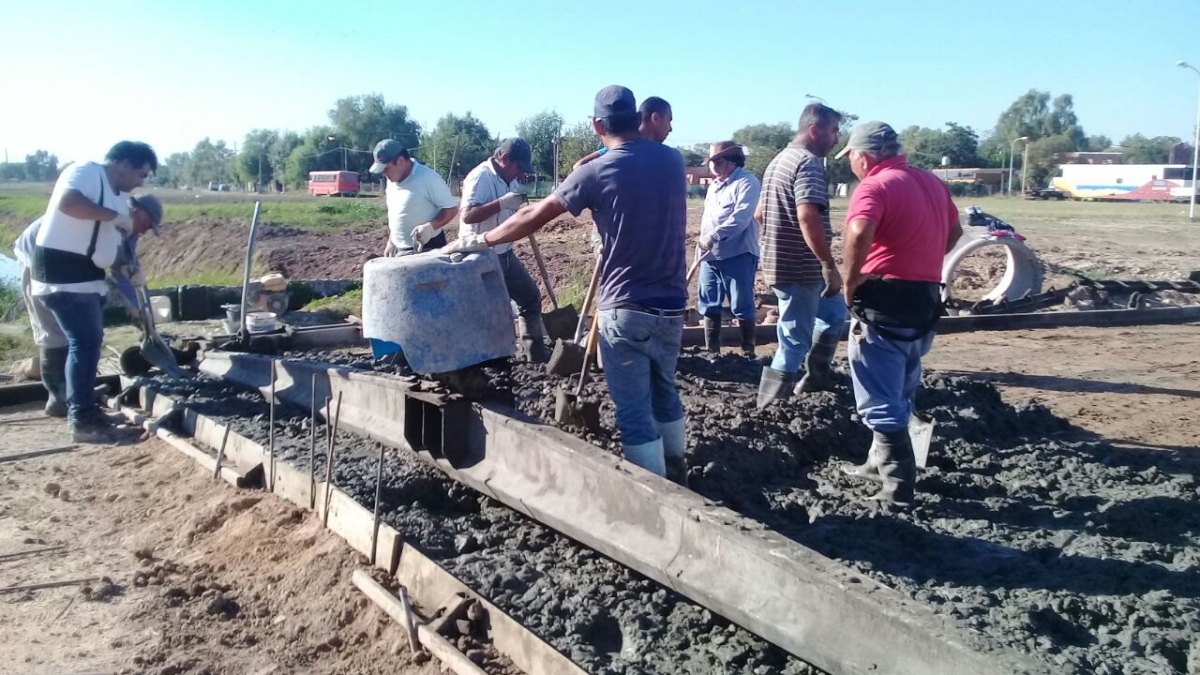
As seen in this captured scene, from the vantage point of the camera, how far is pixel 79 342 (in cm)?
659

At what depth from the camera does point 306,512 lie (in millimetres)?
4602

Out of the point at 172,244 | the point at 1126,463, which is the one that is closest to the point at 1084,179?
the point at 172,244

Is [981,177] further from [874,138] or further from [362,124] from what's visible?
[874,138]

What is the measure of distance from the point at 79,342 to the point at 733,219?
4.57 meters

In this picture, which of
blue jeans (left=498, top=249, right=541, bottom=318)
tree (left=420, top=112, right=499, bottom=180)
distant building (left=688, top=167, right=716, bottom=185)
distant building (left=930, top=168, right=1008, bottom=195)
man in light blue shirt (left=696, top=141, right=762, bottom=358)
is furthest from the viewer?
distant building (left=930, top=168, right=1008, bottom=195)

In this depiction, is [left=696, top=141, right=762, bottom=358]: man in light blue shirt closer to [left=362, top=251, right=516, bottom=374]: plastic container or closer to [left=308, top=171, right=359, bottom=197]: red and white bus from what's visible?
[left=362, top=251, right=516, bottom=374]: plastic container

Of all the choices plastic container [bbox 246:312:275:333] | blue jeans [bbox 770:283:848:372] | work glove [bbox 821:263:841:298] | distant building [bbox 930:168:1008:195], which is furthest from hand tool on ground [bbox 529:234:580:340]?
distant building [bbox 930:168:1008:195]

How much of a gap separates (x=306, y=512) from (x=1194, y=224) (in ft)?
111

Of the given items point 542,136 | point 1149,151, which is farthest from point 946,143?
point 542,136

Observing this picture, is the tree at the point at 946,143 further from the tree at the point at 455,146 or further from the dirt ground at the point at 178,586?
the dirt ground at the point at 178,586

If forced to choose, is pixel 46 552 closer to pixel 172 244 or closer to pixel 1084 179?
pixel 172 244

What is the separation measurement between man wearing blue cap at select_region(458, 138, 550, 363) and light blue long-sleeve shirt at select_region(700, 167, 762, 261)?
1420mm

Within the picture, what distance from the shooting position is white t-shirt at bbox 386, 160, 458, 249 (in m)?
7.11

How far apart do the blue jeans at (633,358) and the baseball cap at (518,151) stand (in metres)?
3.32
